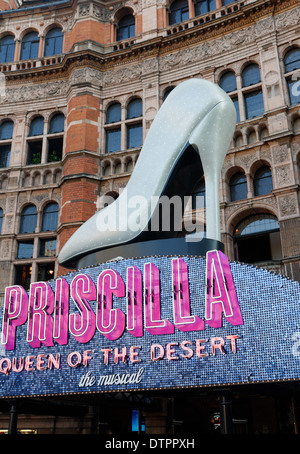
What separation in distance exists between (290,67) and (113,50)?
10.4 metres

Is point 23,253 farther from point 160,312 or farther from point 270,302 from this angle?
point 270,302

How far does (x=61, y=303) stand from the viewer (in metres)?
10.3

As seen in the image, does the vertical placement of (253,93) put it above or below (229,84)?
below

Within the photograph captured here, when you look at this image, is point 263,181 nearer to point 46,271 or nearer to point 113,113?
point 113,113

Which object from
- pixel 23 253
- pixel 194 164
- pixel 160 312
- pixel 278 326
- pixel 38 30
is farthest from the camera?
pixel 38 30

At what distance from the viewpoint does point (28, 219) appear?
2494cm

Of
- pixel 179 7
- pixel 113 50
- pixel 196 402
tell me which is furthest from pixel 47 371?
pixel 179 7

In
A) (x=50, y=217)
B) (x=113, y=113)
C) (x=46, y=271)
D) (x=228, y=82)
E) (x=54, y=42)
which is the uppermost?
(x=54, y=42)

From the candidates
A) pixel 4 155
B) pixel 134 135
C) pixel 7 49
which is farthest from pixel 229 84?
pixel 7 49

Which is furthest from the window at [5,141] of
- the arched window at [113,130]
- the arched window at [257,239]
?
the arched window at [257,239]

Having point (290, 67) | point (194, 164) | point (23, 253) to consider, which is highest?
point (290, 67)

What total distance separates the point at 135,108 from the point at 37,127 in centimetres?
599

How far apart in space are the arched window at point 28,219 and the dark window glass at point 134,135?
623cm

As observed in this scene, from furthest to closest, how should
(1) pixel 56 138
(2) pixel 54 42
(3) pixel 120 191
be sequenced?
(2) pixel 54 42, (1) pixel 56 138, (3) pixel 120 191
